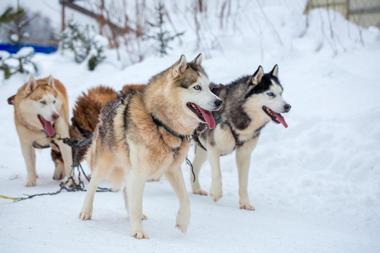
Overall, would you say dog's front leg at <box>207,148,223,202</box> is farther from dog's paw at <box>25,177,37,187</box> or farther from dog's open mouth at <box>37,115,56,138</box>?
dog's paw at <box>25,177,37,187</box>

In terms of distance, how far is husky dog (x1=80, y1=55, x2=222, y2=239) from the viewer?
324 cm

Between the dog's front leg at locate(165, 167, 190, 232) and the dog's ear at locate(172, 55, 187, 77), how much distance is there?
68cm

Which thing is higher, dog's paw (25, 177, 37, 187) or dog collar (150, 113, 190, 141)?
dog collar (150, 113, 190, 141)

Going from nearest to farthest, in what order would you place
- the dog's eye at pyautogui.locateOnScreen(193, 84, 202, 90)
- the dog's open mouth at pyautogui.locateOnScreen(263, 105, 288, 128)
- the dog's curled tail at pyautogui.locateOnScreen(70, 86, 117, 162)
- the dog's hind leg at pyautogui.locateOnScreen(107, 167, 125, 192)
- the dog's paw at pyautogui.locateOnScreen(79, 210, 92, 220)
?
the dog's eye at pyautogui.locateOnScreen(193, 84, 202, 90), the dog's paw at pyautogui.locateOnScreen(79, 210, 92, 220), the dog's hind leg at pyautogui.locateOnScreen(107, 167, 125, 192), the dog's open mouth at pyautogui.locateOnScreen(263, 105, 288, 128), the dog's curled tail at pyautogui.locateOnScreen(70, 86, 117, 162)

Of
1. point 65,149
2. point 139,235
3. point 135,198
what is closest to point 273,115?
point 135,198

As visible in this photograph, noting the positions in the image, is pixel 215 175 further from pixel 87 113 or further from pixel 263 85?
pixel 87 113

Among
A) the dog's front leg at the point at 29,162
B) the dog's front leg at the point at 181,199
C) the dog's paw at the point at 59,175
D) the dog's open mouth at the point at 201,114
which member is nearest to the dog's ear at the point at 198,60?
the dog's open mouth at the point at 201,114

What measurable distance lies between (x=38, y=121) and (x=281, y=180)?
2.85 m

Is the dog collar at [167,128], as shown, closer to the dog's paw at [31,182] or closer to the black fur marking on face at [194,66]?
the black fur marking on face at [194,66]

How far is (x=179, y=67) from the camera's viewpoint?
3270mm

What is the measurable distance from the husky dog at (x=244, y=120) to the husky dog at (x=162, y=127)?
4.12ft

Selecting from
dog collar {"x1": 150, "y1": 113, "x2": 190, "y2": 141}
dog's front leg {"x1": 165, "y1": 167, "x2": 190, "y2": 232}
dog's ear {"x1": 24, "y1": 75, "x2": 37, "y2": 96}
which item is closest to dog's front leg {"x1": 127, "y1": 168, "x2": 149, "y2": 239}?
dog's front leg {"x1": 165, "y1": 167, "x2": 190, "y2": 232}

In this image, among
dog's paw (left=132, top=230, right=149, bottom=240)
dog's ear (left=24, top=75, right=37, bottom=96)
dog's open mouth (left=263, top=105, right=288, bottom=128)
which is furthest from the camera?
dog's ear (left=24, top=75, right=37, bottom=96)

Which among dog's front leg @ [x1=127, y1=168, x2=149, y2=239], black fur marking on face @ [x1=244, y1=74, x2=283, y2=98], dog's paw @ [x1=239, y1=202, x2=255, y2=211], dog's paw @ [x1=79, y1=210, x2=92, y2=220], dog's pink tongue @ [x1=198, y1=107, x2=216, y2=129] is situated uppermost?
black fur marking on face @ [x1=244, y1=74, x2=283, y2=98]
